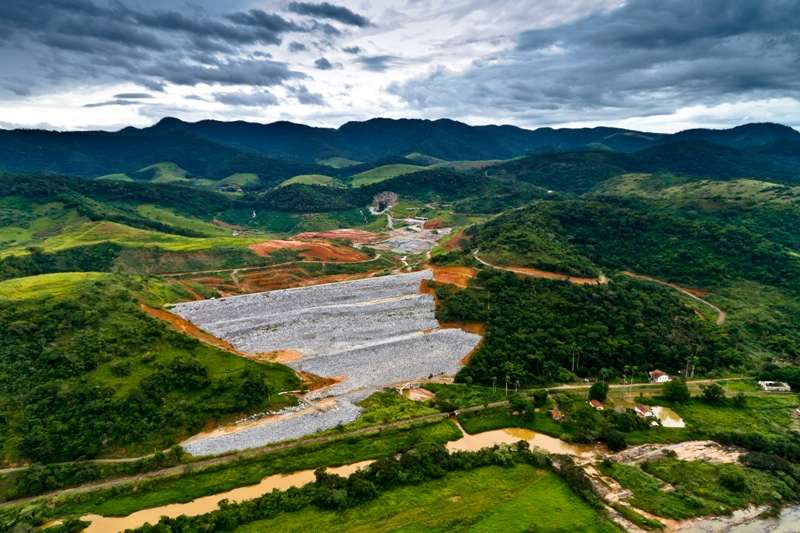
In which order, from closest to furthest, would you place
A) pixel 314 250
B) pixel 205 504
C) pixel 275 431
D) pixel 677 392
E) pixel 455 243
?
pixel 205 504 → pixel 275 431 → pixel 677 392 → pixel 314 250 → pixel 455 243

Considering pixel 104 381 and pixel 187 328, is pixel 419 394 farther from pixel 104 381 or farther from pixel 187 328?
pixel 187 328

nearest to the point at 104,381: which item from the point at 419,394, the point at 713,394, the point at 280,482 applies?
the point at 280,482

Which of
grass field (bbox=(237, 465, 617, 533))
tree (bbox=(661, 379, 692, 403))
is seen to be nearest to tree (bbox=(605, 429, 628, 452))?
grass field (bbox=(237, 465, 617, 533))

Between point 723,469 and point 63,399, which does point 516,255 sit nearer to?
point 723,469

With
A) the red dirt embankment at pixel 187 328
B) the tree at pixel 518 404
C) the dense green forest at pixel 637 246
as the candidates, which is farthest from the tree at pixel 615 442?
the red dirt embankment at pixel 187 328

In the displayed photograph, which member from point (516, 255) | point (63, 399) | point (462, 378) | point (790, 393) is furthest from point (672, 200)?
point (63, 399)

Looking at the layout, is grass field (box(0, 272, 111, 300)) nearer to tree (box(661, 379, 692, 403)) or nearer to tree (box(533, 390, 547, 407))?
tree (box(533, 390, 547, 407))
